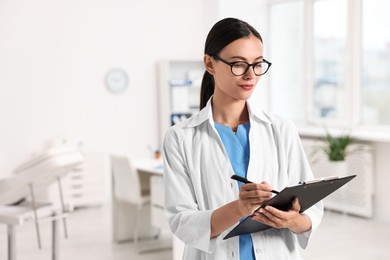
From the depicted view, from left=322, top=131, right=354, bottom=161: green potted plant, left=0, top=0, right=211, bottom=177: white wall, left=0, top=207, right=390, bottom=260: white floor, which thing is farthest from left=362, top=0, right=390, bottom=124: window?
left=0, top=0, right=211, bottom=177: white wall

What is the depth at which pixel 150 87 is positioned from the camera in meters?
8.25

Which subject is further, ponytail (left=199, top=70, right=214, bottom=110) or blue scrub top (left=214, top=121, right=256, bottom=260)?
ponytail (left=199, top=70, right=214, bottom=110)

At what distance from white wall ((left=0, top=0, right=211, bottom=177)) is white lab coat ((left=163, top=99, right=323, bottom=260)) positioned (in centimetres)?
592

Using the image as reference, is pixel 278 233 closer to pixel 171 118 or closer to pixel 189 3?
pixel 171 118

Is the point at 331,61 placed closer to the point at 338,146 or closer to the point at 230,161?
the point at 338,146

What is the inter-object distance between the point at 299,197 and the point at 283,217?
6 cm

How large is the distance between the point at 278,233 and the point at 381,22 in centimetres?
540

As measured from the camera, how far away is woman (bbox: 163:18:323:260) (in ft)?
5.30

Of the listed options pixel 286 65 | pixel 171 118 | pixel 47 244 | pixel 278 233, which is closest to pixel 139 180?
pixel 47 244

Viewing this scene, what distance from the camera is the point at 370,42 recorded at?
6.75 m

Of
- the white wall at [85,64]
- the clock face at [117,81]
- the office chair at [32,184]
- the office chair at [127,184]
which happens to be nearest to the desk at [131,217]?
the office chair at [127,184]

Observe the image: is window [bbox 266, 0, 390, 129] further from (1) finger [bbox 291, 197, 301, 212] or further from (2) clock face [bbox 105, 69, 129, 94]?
(1) finger [bbox 291, 197, 301, 212]

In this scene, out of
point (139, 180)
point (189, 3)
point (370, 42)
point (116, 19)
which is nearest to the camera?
point (139, 180)

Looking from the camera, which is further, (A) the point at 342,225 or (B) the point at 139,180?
(A) the point at 342,225
